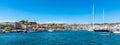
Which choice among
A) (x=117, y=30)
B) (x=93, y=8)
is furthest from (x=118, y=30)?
(x=93, y=8)

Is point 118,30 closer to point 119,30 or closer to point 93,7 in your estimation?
point 119,30

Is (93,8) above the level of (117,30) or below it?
above

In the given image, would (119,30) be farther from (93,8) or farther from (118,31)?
(93,8)

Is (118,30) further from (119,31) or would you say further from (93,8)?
(93,8)

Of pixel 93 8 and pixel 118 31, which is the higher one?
pixel 93 8

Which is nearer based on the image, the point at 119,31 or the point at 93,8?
the point at 119,31

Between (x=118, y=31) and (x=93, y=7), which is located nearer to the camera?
(x=118, y=31)

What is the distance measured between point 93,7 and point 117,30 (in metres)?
34.6

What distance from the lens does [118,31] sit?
A: 142375 millimetres

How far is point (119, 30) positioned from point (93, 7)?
37.3 meters

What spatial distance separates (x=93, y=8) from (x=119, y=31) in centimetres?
3831

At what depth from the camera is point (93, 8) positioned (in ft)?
577

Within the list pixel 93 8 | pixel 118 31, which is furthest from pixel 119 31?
pixel 93 8

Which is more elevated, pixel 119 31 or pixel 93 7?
pixel 93 7
